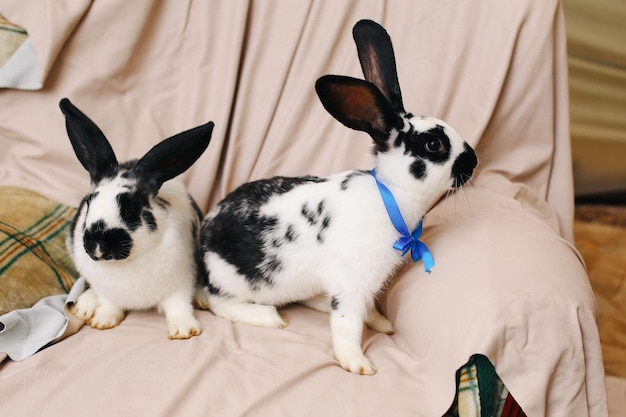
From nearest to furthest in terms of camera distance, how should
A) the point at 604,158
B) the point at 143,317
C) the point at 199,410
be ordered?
the point at 199,410 → the point at 143,317 → the point at 604,158

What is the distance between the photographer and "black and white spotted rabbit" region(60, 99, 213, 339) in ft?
4.20

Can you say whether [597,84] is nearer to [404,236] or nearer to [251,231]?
[404,236]

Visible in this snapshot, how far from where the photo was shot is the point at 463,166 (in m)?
1.26

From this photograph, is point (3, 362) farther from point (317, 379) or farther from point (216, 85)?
point (216, 85)

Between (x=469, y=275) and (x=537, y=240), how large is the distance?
188mm

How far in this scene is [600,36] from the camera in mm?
2262

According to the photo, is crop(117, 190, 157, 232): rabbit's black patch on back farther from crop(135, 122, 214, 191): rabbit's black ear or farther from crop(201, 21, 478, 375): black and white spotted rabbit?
crop(201, 21, 478, 375): black and white spotted rabbit

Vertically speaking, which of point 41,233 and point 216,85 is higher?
point 216,85

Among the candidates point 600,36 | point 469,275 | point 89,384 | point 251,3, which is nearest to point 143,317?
point 89,384

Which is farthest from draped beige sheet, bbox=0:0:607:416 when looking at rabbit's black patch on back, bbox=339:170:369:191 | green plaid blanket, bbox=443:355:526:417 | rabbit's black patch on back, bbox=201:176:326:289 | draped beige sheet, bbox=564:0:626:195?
draped beige sheet, bbox=564:0:626:195

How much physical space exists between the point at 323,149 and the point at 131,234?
2.01 ft

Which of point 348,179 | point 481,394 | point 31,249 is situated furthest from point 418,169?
point 31,249

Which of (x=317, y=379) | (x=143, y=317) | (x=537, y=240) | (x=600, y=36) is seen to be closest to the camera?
(x=317, y=379)

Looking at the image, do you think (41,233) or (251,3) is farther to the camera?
(251,3)
